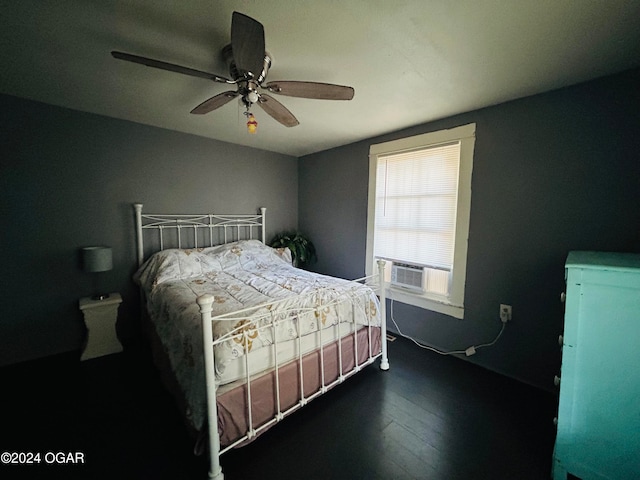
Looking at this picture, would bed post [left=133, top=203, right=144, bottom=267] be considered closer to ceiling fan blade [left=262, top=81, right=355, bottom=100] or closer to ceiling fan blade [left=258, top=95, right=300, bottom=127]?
ceiling fan blade [left=258, top=95, right=300, bottom=127]

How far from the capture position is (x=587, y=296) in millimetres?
1176

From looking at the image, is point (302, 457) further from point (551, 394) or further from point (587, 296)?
point (551, 394)

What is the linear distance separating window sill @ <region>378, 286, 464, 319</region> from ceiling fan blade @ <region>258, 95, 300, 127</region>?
2111 millimetres

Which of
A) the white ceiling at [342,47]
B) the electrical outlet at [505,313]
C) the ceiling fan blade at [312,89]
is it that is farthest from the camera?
the electrical outlet at [505,313]

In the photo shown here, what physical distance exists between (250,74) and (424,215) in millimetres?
2063

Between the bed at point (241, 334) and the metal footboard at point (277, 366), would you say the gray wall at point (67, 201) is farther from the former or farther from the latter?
the metal footboard at point (277, 366)

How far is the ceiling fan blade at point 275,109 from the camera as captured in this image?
1575 millimetres

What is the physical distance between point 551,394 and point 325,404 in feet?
5.78

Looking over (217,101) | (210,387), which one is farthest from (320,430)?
(217,101)

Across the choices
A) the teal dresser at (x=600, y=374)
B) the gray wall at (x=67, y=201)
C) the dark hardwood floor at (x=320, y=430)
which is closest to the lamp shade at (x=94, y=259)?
the gray wall at (x=67, y=201)

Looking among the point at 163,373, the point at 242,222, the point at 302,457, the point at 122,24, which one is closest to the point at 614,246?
the point at 302,457

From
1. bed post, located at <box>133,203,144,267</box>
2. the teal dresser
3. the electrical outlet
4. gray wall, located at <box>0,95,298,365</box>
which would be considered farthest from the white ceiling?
the electrical outlet

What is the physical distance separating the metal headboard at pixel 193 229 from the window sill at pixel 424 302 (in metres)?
2.00

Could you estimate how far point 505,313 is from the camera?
2109 mm
